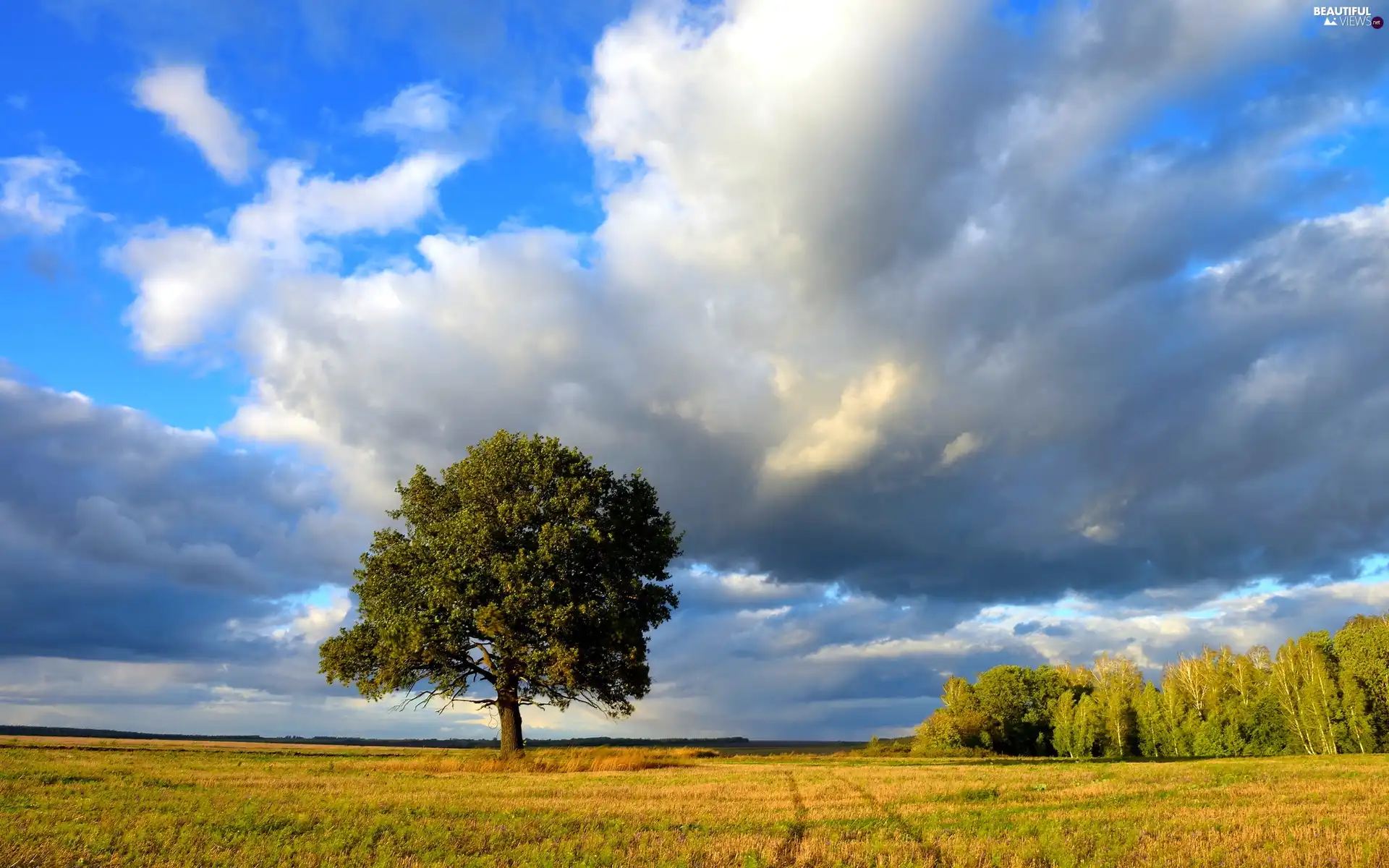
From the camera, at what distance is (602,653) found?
47.2 meters

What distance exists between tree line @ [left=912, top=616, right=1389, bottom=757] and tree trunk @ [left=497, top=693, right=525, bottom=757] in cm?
6114

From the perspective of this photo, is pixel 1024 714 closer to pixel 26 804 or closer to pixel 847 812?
pixel 847 812

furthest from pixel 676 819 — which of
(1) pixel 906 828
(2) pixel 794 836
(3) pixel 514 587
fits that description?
(3) pixel 514 587

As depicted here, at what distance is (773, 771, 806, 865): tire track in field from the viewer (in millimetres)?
14757

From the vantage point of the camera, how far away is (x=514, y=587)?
146 feet

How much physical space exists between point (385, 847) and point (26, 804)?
1234cm

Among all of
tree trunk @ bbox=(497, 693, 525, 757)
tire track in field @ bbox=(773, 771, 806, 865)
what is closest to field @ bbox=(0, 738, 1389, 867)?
tire track in field @ bbox=(773, 771, 806, 865)

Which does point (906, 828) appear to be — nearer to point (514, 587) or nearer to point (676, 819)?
point (676, 819)

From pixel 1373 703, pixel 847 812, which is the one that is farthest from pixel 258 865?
pixel 1373 703

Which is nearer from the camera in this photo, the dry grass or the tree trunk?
the dry grass

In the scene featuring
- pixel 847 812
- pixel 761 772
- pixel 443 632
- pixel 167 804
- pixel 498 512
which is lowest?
pixel 761 772

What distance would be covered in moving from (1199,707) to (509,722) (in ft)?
406

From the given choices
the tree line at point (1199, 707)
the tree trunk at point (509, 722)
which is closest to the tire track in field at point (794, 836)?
the tree trunk at point (509, 722)

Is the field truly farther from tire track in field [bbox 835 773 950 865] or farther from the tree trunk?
the tree trunk
